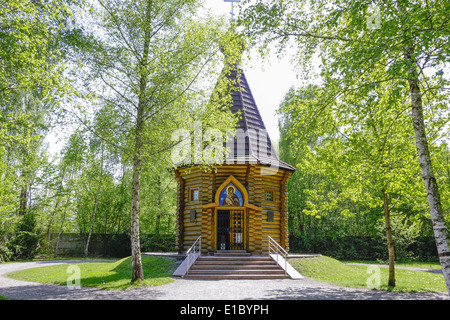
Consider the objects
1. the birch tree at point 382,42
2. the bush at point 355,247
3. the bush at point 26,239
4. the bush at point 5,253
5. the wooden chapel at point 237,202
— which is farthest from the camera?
the bush at point 355,247

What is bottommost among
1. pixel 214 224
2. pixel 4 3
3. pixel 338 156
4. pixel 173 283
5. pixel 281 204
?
pixel 173 283

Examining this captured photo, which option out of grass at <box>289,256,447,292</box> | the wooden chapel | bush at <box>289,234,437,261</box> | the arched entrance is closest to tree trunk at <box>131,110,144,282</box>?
the wooden chapel

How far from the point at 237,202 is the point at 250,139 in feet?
12.5

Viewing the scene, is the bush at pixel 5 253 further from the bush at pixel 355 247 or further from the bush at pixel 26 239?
the bush at pixel 355 247

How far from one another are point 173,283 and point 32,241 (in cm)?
1867

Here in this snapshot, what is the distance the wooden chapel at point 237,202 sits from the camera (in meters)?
15.6

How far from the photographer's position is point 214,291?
9.34m

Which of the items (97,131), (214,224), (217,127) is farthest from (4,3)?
(214,224)

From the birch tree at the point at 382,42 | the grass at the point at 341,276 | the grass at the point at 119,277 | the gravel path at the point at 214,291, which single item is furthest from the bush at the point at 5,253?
the birch tree at the point at 382,42

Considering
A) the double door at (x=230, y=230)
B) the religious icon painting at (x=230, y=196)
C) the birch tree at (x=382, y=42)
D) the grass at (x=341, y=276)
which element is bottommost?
the grass at (x=341, y=276)

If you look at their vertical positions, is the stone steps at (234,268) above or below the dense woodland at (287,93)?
below

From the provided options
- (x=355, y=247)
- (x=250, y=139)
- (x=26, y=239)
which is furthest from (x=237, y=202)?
(x=26, y=239)

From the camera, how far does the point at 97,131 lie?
427 inches
